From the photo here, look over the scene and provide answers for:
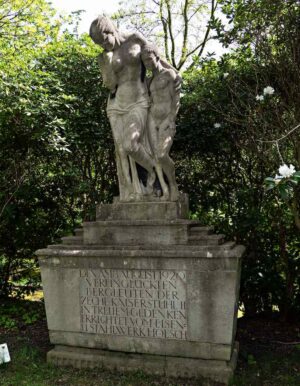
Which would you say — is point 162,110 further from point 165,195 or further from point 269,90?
point 269,90

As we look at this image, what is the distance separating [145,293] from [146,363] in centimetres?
75

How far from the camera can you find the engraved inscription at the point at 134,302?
395 centimetres

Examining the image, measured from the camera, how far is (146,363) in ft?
13.2

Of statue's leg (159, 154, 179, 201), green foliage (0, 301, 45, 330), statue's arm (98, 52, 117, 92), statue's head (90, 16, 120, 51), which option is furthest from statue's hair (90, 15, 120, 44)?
green foliage (0, 301, 45, 330)

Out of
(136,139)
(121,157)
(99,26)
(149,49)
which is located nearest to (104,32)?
(99,26)

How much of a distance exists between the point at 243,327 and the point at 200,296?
207 cm

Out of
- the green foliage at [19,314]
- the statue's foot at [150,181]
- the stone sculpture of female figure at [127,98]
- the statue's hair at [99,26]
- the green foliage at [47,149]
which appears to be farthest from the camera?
the green foliage at [47,149]

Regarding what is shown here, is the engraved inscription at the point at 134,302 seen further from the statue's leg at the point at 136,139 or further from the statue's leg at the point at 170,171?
the statue's leg at the point at 136,139

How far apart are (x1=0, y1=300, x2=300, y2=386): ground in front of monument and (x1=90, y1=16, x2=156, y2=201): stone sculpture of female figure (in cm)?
197

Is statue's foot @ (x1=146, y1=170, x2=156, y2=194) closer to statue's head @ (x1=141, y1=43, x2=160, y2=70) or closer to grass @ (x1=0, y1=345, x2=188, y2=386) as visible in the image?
statue's head @ (x1=141, y1=43, x2=160, y2=70)

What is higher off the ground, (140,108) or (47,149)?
(140,108)

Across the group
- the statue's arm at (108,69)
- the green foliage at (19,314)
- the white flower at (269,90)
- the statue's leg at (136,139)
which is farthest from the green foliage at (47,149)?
the white flower at (269,90)

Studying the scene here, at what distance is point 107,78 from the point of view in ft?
14.2

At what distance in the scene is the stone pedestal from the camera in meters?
3.83
